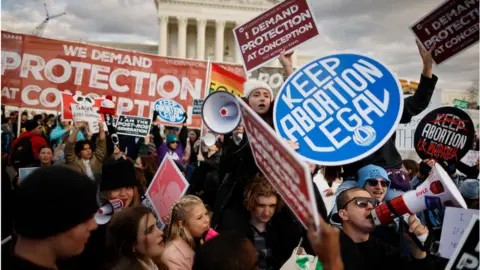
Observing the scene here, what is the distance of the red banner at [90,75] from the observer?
23.7 ft

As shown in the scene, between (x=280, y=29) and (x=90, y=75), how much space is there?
230 inches

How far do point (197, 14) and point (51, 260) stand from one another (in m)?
48.0

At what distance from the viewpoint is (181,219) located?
2.79m

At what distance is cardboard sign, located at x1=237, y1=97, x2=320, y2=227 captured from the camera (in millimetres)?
1242

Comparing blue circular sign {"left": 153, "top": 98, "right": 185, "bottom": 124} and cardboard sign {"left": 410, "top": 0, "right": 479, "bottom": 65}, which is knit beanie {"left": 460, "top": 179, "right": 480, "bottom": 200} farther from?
blue circular sign {"left": 153, "top": 98, "right": 185, "bottom": 124}

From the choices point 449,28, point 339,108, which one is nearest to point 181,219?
point 339,108

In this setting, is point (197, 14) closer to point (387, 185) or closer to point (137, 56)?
point (137, 56)

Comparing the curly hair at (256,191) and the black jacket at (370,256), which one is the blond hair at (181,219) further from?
the black jacket at (370,256)

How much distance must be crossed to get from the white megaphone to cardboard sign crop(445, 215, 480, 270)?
0.11m

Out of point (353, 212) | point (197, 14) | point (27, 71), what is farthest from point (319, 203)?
point (197, 14)

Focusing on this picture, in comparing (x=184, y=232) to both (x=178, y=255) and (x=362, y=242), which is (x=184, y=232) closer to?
(x=178, y=255)

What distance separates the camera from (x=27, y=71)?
731 cm

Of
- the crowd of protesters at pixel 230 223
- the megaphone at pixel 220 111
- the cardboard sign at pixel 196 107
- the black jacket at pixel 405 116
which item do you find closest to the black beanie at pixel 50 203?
the crowd of protesters at pixel 230 223

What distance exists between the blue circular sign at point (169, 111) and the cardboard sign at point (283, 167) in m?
6.65
